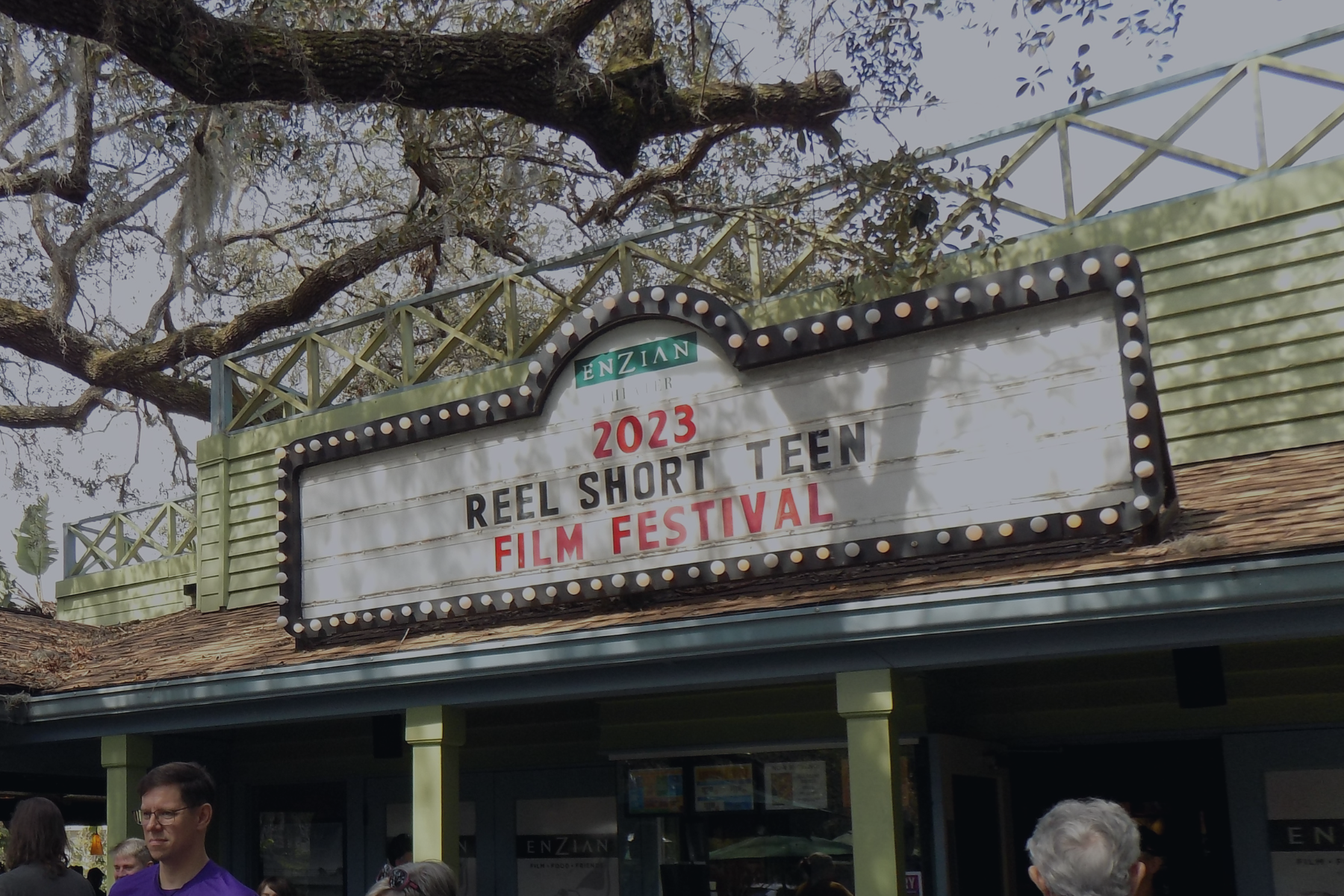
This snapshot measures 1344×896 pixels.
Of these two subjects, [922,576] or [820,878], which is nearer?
[922,576]

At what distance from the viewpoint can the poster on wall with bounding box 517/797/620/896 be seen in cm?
1064

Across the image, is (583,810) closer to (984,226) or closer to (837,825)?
(837,825)

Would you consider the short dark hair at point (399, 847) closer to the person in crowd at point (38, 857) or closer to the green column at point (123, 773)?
the green column at point (123, 773)

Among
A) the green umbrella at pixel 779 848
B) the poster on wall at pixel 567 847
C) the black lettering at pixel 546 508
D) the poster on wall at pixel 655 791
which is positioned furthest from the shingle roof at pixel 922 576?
the poster on wall at pixel 567 847

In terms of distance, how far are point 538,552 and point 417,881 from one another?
17.9 ft

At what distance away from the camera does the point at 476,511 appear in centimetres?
948

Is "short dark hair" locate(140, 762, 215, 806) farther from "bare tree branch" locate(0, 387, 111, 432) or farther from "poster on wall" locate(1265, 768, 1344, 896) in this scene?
"bare tree branch" locate(0, 387, 111, 432)

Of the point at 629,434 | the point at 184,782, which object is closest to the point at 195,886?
the point at 184,782

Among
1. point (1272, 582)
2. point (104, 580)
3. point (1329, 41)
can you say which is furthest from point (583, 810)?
point (104, 580)

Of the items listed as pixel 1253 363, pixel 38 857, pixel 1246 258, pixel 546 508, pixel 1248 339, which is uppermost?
pixel 1246 258

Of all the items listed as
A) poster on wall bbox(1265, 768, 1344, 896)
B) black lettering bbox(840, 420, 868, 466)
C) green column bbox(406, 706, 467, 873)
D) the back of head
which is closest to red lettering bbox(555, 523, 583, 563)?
green column bbox(406, 706, 467, 873)

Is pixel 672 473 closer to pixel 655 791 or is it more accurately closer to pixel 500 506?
pixel 500 506

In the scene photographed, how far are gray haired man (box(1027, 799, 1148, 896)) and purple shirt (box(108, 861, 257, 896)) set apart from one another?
7.66ft

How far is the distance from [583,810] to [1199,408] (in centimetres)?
544
